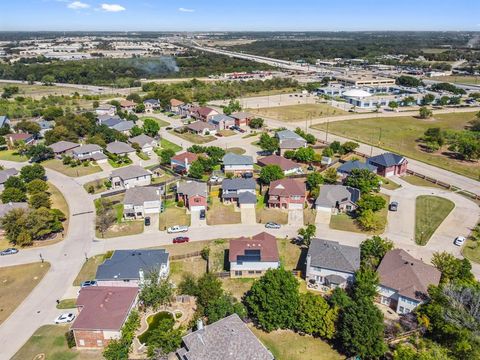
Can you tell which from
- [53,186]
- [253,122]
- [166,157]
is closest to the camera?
[53,186]

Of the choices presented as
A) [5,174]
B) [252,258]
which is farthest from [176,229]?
[5,174]

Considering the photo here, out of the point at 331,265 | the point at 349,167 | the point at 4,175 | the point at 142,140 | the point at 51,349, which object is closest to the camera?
the point at 51,349

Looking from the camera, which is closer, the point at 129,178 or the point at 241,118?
the point at 129,178

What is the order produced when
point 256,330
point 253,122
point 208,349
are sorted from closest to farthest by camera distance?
point 208,349
point 256,330
point 253,122

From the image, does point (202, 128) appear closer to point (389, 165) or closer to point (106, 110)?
point (106, 110)

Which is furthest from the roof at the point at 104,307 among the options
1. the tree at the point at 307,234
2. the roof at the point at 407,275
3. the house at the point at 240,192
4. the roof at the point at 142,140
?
the roof at the point at 142,140

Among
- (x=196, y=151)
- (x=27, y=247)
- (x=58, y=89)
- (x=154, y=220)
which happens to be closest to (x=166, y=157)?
(x=196, y=151)

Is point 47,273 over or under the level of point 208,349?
under

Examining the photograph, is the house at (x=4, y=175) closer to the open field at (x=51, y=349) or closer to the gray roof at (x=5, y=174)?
the gray roof at (x=5, y=174)

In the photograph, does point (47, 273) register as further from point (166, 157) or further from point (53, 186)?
point (166, 157)
